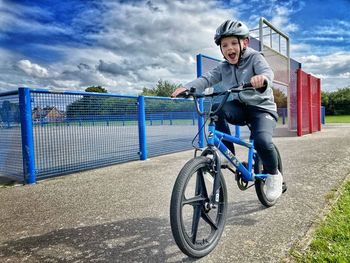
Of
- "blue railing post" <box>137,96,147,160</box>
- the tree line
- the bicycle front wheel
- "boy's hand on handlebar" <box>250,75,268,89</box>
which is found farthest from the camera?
"blue railing post" <box>137,96,147,160</box>

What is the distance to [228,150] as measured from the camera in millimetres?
2799

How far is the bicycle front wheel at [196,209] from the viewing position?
7.12ft

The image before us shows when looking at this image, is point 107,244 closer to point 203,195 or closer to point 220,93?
point 203,195

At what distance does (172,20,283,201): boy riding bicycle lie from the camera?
290 centimetres

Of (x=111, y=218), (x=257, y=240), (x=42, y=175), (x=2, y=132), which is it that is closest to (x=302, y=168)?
(x=257, y=240)

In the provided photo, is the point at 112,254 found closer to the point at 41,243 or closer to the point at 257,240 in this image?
the point at 41,243

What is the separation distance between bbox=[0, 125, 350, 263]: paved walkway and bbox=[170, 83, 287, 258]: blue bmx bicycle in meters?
0.16

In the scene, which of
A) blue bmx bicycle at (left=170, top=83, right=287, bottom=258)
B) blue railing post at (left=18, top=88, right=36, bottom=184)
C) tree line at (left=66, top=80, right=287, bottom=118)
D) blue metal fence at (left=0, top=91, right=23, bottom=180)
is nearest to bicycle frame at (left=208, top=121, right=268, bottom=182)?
blue bmx bicycle at (left=170, top=83, right=287, bottom=258)

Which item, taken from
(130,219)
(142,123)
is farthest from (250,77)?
(142,123)

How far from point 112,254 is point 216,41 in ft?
7.09

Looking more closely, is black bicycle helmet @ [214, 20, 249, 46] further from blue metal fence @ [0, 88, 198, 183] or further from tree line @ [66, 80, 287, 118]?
blue metal fence @ [0, 88, 198, 183]

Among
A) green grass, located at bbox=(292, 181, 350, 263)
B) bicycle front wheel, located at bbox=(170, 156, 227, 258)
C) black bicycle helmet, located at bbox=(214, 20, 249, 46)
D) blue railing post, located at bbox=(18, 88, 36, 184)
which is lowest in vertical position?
green grass, located at bbox=(292, 181, 350, 263)

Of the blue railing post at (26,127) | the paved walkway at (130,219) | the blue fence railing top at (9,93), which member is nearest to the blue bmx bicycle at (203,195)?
the paved walkway at (130,219)

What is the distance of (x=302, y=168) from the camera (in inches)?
223
